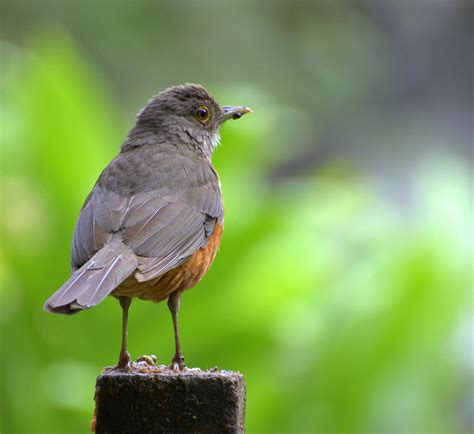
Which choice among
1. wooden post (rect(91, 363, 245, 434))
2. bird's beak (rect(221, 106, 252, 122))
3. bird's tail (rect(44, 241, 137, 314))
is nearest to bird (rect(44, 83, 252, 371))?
bird's tail (rect(44, 241, 137, 314))

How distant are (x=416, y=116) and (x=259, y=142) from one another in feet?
Result: 36.2

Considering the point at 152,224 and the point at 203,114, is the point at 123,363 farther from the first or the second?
the point at 203,114

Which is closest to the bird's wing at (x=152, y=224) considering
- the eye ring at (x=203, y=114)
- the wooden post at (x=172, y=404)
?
the eye ring at (x=203, y=114)

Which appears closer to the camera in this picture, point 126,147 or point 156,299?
point 156,299

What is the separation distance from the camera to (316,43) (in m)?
15.3

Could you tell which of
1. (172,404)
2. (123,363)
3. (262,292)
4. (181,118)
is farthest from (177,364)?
(262,292)

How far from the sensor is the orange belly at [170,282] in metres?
3.79

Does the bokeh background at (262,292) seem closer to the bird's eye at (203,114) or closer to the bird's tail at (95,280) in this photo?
the bird's eye at (203,114)

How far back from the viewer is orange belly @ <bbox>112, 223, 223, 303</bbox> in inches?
149

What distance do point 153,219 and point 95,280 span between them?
74 centimetres

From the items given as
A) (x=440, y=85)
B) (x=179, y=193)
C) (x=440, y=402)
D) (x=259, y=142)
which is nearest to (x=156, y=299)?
(x=179, y=193)

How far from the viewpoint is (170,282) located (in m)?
3.92

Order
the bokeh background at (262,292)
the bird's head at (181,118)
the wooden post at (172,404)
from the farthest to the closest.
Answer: the bokeh background at (262,292) → the bird's head at (181,118) → the wooden post at (172,404)

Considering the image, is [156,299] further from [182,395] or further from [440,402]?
[440,402]
